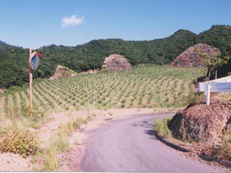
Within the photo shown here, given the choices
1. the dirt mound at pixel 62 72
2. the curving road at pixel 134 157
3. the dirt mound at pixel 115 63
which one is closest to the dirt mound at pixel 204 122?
the curving road at pixel 134 157

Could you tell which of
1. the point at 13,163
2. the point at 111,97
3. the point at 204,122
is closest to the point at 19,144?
the point at 13,163

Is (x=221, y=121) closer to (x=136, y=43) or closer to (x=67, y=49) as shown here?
(x=67, y=49)

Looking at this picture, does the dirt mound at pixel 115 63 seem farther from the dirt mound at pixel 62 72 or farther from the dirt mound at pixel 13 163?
the dirt mound at pixel 13 163

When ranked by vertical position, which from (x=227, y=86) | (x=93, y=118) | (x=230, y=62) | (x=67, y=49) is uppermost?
(x=67, y=49)

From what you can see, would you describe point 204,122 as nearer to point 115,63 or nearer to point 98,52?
point 115,63

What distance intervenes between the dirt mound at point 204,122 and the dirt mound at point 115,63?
98650 millimetres

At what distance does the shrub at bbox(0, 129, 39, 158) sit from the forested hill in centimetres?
6673

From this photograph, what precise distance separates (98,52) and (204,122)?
110507 millimetres

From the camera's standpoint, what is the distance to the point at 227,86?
7.70m

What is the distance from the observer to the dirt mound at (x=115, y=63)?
352ft

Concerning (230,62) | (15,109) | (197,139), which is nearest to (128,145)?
(197,139)

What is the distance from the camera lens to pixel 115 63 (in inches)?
4289

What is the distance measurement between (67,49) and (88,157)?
117 metres

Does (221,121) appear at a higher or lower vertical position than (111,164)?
higher
